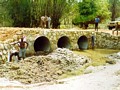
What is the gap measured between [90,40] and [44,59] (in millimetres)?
16331

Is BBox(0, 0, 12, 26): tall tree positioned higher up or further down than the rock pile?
higher up

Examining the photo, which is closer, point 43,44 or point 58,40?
point 43,44

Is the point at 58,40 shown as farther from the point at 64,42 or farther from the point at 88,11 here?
the point at 88,11

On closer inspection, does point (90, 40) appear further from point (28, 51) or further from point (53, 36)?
point (28, 51)

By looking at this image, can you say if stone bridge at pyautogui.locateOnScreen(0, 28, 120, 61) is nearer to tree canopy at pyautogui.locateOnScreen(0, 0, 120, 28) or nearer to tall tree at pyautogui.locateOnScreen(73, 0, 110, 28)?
tree canopy at pyautogui.locateOnScreen(0, 0, 120, 28)

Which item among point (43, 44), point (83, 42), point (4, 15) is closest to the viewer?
point (43, 44)

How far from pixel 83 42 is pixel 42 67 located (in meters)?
18.4

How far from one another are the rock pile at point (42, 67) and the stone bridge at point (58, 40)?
276cm

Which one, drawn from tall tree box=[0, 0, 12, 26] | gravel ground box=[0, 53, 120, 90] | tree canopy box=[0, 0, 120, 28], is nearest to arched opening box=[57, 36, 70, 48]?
tree canopy box=[0, 0, 120, 28]

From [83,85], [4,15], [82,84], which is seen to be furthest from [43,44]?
[83,85]

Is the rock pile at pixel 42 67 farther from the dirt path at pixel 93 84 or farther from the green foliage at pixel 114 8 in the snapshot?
the green foliage at pixel 114 8

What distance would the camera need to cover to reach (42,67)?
21.8m

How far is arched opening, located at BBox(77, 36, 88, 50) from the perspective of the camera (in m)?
39.0

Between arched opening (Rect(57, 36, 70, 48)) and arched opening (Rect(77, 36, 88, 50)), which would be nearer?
arched opening (Rect(57, 36, 70, 48))
